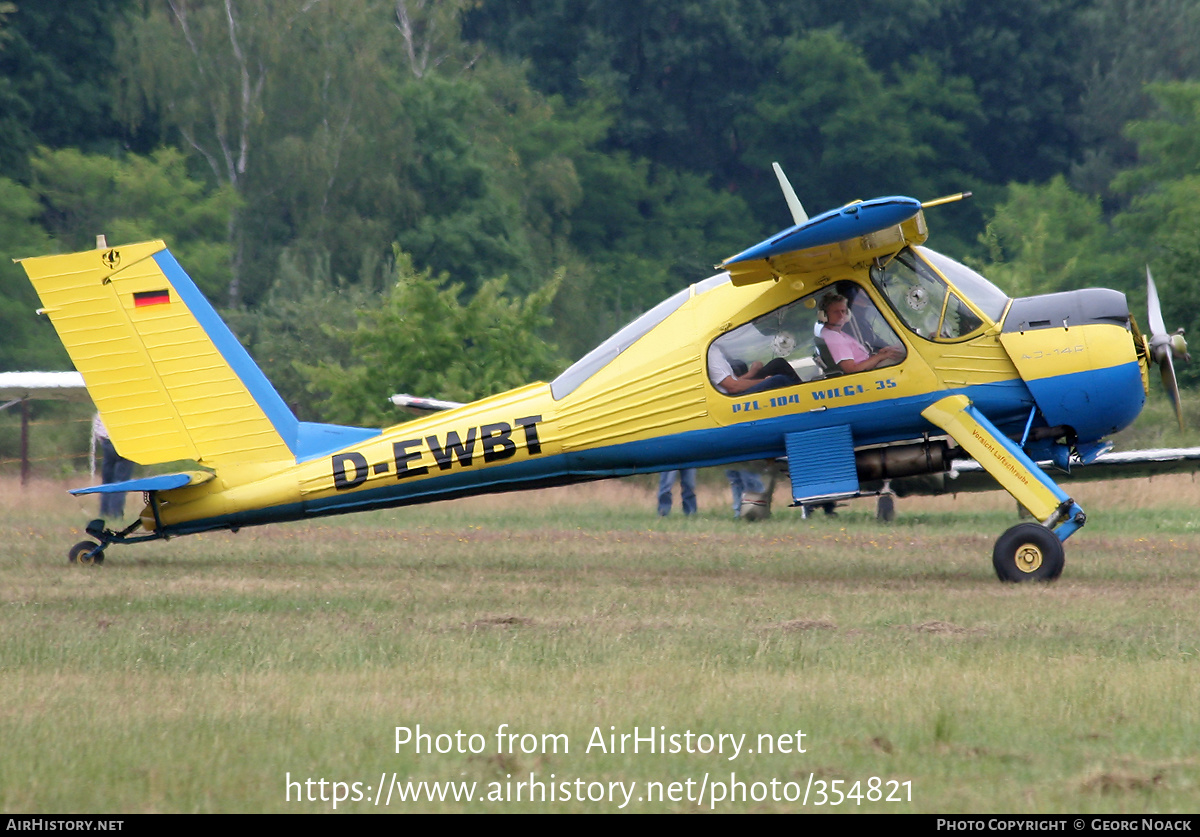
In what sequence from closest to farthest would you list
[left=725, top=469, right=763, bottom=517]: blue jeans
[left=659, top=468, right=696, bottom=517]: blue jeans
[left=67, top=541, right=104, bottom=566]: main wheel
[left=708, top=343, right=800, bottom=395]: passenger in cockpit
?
[left=708, top=343, right=800, bottom=395]: passenger in cockpit < [left=67, top=541, right=104, bottom=566]: main wheel < [left=725, top=469, right=763, bottom=517]: blue jeans < [left=659, top=468, right=696, bottom=517]: blue jeans

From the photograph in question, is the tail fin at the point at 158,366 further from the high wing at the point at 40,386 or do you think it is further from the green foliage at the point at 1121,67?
the green foliage at the point at 1121,67

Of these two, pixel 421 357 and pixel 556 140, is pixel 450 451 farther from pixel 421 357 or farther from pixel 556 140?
pixel 556 140

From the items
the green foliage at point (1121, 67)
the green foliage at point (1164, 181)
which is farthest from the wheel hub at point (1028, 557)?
the green foliage at point (1121, 67)

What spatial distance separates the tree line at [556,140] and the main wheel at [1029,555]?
23.2 metres

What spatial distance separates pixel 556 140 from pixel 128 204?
1888 centimetres

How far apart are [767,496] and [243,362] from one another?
8656 mm

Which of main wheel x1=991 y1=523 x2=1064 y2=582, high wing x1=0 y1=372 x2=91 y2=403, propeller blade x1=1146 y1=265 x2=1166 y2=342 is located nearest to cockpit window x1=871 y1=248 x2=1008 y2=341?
propeller blade x1=1146 y1=265 x2=1166 y2=342

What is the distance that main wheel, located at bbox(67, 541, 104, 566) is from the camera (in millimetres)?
12273

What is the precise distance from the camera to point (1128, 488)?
2186 centimetres

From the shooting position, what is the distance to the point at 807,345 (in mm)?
A: 11461

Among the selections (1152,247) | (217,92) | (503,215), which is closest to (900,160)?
(1152,247)

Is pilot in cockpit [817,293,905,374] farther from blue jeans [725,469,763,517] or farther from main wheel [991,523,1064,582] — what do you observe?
blue jeans [725,469,763,517]

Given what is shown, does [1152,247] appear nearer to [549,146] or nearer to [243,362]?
[549,146]
